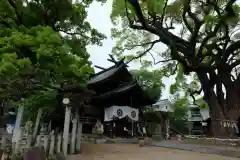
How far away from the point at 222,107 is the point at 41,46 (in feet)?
44.0

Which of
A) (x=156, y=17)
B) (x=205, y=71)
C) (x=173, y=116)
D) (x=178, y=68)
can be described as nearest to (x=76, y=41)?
(x=156, y=17)

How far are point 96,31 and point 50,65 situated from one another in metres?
5.51

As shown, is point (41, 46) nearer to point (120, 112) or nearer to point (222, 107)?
point (120, 112)

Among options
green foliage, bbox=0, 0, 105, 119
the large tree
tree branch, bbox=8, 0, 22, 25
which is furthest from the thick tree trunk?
tree branch, bbox=8, 0, 22, 25

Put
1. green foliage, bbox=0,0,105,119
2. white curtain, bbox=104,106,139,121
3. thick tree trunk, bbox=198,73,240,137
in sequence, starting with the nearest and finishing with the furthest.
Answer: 1. green foliage, bbox=0,0,105,119
2. thick tree trunk, bbox=198,73,240,137
3. white curtain, bbox=104,106,139,121

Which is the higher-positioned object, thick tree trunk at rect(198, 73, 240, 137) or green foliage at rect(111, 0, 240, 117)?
green foliage at rect(111, 0, 240, 117)

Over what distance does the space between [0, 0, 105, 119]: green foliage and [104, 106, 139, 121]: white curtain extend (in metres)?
6.52

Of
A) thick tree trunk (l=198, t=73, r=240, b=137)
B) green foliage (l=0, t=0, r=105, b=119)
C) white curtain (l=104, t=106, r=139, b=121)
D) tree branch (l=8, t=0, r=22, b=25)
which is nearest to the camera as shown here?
green foliage (l=0, t=0, r=105, b=119)

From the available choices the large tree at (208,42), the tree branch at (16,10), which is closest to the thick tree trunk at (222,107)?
the large tree at (208,42)

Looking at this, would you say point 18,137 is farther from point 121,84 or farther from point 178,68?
point 178,68

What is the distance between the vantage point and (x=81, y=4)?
42.1 ft

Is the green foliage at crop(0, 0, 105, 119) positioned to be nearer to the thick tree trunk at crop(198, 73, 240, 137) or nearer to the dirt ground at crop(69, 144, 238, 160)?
the dirt ground at crop(69, 144, 238, 160)

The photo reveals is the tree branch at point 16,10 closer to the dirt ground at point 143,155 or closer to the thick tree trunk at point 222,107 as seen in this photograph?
the dirt ground at point 143,155

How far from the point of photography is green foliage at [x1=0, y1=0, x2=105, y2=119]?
307 inches
